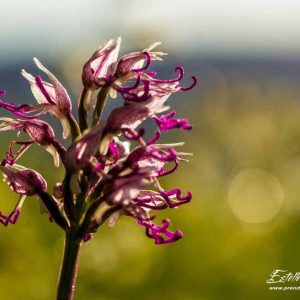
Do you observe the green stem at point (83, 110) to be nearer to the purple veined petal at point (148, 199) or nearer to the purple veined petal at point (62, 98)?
the purple veined petal at point (62, 98)

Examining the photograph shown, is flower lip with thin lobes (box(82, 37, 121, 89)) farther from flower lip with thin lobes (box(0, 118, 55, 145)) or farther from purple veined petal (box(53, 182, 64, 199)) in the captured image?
purple veined petal (box(53, 182, 64, 199))

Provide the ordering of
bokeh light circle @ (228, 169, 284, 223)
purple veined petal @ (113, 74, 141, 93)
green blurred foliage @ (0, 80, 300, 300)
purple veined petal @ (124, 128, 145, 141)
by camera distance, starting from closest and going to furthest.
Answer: purple veined petal @ (124, 128, 145, 141)
purple veined petal @ (113, 74, 141, 93)
green blurred foliage @ (0, 80, 300, 300)
bokeh light circle @ (228, 169, 284, 223)

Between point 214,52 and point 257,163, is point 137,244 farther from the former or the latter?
point 214,52

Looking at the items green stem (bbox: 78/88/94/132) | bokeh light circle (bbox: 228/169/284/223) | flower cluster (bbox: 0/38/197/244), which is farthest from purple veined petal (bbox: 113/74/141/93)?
bokeh light circle (bbox: 228/169/284/223)

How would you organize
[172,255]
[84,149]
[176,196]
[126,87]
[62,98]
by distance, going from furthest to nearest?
[172,255] → [176,196] → [62,98] → [126,87] → [84,149]

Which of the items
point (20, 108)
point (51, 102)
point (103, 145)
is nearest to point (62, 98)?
point (51, 102)

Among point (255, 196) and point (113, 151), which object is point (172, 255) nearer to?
point (255, 196)

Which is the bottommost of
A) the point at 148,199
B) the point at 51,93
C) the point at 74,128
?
the point at 148,199
